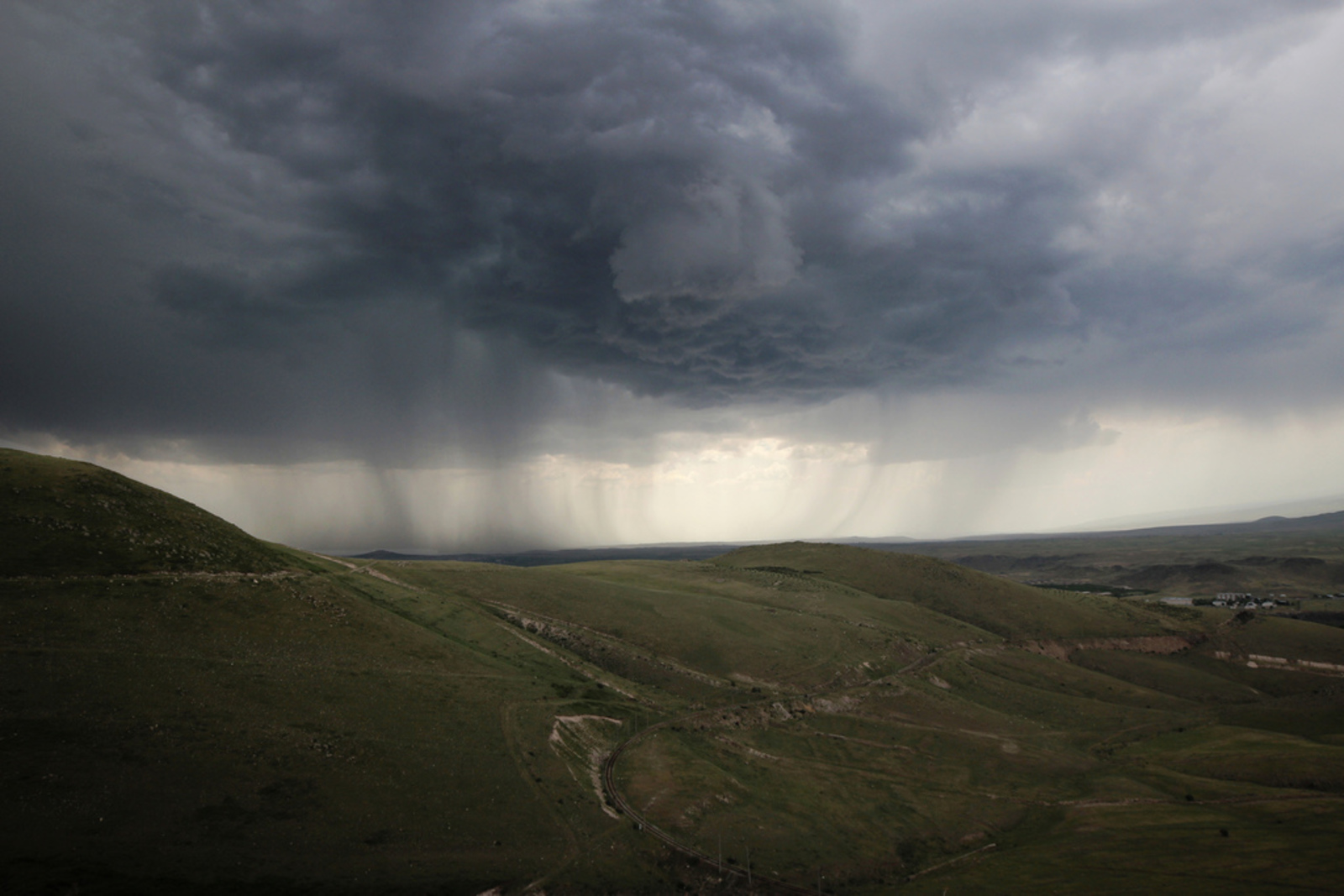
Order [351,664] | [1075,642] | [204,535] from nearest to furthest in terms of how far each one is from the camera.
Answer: [351,664] → [204,535] → [1075,642]

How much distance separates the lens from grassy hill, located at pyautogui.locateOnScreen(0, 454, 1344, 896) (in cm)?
4197

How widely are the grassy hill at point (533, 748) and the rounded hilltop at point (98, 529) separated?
440 millimetres

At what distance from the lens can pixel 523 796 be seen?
53.3m

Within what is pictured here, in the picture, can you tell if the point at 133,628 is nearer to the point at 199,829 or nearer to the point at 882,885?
the point at 199,829

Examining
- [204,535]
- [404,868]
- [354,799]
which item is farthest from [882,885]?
[204,535]

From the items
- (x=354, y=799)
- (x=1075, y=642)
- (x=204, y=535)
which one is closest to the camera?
(x=354, y=799)

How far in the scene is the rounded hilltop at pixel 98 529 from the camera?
6562 centimetres

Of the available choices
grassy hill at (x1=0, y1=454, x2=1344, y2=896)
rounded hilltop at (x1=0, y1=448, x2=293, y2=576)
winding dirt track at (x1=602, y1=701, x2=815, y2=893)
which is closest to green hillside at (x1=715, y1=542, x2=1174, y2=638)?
grassy hill at (x1=0, y1=454, x2=1344, y2=896)

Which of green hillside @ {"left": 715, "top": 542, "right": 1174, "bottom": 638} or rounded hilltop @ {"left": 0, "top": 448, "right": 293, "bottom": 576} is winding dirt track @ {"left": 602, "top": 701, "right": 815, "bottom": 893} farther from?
green hillside @ {"left": 715, "top": 542, "right": 1174, "bottom": 638}

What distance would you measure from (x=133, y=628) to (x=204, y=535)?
998 inches

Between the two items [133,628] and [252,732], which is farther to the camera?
[133,628]

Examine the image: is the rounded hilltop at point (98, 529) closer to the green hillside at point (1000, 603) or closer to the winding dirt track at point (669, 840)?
the winding dirt track at point (669, 840)

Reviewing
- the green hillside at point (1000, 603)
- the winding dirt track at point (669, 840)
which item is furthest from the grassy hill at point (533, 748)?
the green hillside at point (1000, 603)

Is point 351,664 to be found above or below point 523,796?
above
